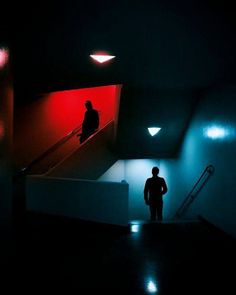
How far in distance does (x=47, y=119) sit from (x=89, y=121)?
2.44 metres

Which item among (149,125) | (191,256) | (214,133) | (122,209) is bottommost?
(191,256)

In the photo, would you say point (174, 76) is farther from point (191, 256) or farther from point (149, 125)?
point (191, 256)

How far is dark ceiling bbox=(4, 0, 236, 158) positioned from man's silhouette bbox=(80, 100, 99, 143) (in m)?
1.44

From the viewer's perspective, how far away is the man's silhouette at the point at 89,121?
9.45 m

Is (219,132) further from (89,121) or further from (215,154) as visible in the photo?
(89,121)

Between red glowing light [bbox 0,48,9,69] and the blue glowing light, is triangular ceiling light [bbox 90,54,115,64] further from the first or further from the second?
the blue glowing light

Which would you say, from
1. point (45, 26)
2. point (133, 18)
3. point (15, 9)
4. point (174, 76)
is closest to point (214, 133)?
point (174, 76)

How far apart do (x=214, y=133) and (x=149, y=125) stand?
2377 millimetres

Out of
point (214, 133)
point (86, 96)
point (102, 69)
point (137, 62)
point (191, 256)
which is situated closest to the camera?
point (191, 256)

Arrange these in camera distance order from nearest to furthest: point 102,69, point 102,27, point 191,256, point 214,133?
point 102,27
point 191,256
point 102,69
point 214,133

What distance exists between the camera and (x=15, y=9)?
313 cm

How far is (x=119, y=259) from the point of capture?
4.71 m

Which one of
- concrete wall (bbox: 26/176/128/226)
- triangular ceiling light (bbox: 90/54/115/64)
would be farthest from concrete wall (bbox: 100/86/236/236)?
triangular ceiling light (bbox: 90/54/115/64)

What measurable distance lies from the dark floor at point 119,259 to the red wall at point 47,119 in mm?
4585
